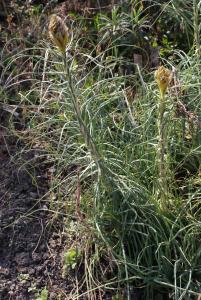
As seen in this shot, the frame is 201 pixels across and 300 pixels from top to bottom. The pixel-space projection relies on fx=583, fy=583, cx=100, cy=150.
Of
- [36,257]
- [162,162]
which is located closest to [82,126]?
[162,162]

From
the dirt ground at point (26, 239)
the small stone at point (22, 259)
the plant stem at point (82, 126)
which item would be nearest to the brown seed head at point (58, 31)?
the plant stem at point (82, 126)

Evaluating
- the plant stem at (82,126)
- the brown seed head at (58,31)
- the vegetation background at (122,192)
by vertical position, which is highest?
the brown seed head at (58,31)

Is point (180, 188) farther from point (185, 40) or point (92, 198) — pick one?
point (185, 40)

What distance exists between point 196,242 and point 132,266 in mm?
279

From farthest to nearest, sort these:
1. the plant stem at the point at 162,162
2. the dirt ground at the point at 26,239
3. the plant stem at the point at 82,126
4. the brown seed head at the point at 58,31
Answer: the dirt ground at the point at 26,239, the plant stem at the point at 162,162, the plant stem at the point at 82,126, the brown seed head at the point at 58,31

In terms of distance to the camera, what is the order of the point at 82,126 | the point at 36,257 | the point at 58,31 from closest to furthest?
1. the point at 58,31
2. the point at 82,126
3. the point at 36,257

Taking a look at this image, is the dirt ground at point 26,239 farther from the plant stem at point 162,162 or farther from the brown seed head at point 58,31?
the brown seed head at point 58,31

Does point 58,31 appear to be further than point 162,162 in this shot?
No

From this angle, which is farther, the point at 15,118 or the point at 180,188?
the point at 15,118

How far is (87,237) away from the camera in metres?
2.48

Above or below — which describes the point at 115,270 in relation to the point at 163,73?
below

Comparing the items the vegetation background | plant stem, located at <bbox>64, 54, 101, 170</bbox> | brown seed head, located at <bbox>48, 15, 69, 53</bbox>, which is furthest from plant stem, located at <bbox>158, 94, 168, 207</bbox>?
brown seed head, located at <bbox>48, 15, 69, 53</bbox>

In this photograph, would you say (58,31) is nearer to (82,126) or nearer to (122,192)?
(82,126)

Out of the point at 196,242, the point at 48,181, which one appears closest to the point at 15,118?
the point at 48,181
